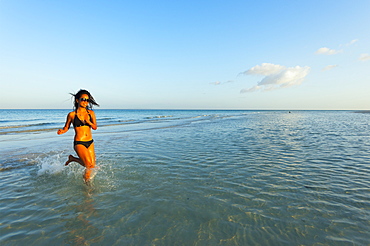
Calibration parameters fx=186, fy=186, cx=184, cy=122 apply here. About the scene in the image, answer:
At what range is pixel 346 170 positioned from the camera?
24.0 feet

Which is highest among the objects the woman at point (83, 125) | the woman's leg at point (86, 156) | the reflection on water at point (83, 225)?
the woman at point (83, 125)

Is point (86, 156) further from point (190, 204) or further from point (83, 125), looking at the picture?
point (190, 204)

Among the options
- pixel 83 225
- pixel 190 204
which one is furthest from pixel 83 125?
pixel 190 204

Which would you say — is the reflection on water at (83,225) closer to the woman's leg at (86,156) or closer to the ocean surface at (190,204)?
the ocean surface at (190,204)

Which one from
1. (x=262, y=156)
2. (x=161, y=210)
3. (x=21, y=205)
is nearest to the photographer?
(x=161, y=210)

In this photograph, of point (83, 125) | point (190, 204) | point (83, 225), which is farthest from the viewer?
point (83, 125)

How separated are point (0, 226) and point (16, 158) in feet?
26.3

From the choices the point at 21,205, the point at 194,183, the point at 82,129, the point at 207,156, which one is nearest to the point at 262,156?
the point at 207,156

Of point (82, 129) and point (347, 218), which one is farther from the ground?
point (82, 129)

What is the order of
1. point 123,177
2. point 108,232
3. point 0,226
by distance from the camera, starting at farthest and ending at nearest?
point 123,177
point 0,226
point 108,232

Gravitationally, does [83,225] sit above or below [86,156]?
below

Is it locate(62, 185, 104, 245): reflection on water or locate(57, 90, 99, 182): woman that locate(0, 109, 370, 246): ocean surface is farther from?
locate(57, 90, 99, 182): woman

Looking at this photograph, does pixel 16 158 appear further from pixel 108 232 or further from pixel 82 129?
pixel 108 232

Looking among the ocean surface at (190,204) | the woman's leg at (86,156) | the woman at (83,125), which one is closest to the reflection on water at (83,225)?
the ocean surface at (190,204)
